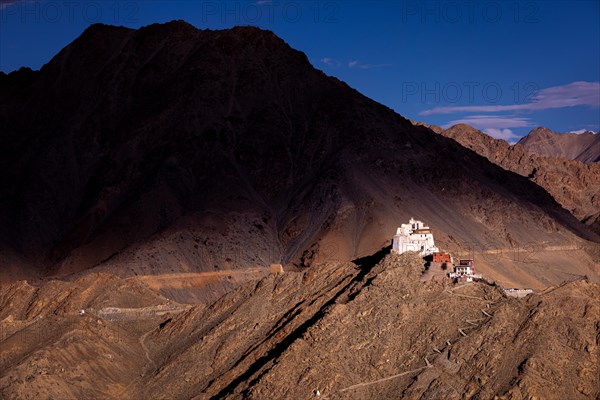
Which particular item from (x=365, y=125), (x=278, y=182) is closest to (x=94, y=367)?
(x=278, y=182)

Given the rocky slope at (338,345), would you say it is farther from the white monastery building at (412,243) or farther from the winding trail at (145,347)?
the white monastery building at (412,243)

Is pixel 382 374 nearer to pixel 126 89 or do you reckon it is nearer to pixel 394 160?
pixel 394 160

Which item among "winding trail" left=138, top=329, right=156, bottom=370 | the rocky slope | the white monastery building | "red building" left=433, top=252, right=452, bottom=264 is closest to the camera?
the rocky slope

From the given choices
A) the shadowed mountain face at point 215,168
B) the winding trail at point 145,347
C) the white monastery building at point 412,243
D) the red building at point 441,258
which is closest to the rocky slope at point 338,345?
the winding trail at point 145,347

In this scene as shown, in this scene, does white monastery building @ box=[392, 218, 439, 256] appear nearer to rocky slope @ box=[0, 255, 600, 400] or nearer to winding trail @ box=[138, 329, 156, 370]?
rocky slope @ box=[0, 255, 600, 400]

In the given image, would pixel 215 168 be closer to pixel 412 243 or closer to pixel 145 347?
pixel 145 347

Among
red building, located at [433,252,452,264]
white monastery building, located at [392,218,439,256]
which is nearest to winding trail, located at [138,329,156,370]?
white monastery building, located at [392,218,439,256]
